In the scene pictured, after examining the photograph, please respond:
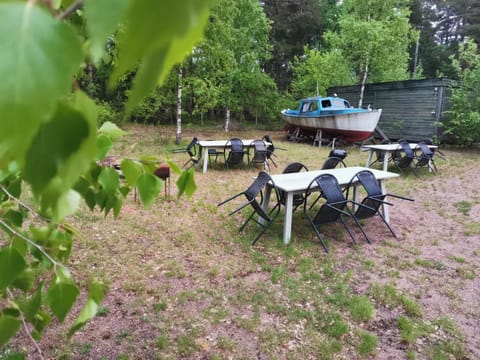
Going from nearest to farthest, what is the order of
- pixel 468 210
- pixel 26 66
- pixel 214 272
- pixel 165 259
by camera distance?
pixel 26 66 < pixel 214 272 < pixel 165 259 < pixel 468 210

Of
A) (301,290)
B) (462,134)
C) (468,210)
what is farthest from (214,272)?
(462,134)

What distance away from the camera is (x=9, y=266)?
22.3 inches

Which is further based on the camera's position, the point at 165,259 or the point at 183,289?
the point at 165,259

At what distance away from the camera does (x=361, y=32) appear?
12.9 meters

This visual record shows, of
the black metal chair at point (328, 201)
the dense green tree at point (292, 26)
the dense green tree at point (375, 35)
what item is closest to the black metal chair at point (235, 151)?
the black metal chair at point (328, 201)

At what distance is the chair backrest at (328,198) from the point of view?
3.82m

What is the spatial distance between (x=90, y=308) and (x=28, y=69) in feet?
1.71

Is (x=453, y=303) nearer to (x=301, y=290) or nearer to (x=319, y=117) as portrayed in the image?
(x=301, y=290)

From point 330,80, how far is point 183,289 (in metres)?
14.9

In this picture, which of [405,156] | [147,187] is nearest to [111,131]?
[147,187]

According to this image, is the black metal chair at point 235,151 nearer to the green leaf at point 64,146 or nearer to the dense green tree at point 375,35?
the green leaf at point 64,146

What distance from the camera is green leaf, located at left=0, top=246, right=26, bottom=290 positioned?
0.56 m

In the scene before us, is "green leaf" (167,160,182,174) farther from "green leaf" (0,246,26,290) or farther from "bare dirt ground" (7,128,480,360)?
"bare dirt ground" (7,128,480,360)

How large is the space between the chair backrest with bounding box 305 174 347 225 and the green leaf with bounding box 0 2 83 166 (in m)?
3.70
